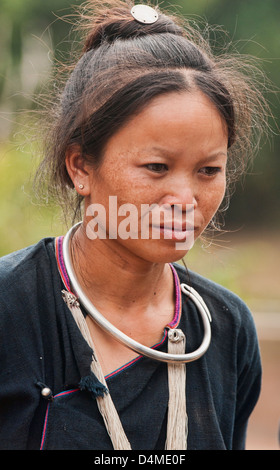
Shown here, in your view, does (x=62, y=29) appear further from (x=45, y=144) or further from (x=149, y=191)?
(x=149, y=191)

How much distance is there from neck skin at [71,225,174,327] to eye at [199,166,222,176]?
1.09ft

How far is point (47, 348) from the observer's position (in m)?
1.73

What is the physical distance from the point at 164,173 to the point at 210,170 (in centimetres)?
17

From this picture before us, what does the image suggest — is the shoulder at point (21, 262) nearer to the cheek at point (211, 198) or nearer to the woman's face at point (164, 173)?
the woman's face at point (164, 173)

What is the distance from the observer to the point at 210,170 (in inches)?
69.8

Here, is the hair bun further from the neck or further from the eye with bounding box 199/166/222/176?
the neck

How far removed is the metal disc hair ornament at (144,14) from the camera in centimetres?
190

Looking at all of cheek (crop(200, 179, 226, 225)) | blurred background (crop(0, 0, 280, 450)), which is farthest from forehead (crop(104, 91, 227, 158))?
blurred background (crop(0, 0, 280, 450))

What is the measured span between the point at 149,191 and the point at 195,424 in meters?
0.72

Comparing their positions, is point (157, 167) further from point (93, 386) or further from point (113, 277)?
point (93, 386)

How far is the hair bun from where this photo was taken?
189 cm

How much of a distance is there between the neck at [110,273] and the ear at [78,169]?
0.49 ft

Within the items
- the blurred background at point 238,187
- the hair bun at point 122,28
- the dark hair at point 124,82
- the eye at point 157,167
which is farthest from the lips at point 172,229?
the hair bun at point 122,28
